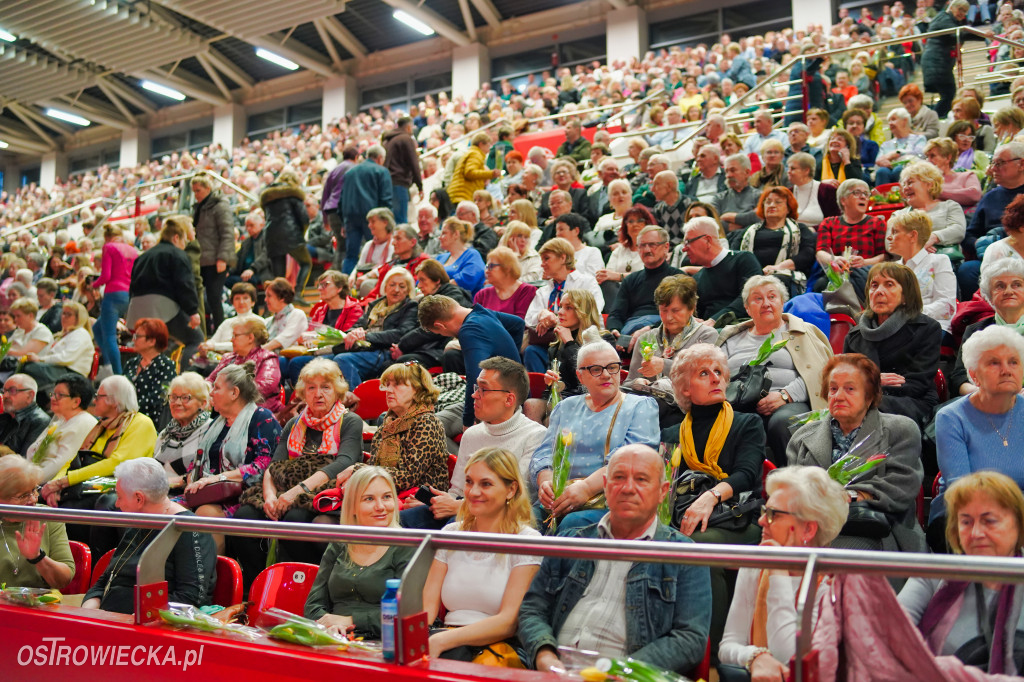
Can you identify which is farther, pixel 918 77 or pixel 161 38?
pixel 161 38

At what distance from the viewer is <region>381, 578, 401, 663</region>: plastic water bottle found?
7.19 ft

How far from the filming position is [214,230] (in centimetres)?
825

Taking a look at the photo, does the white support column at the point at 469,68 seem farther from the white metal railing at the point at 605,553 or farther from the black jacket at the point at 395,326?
the white metal railing at the point at 605,553

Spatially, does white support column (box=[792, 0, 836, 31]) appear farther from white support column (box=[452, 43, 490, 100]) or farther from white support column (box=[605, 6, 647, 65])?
white support column (box=[452, 43, 490, 100])

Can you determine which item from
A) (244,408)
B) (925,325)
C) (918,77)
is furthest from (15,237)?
(925,325)

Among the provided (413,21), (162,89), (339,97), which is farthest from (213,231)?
(162,89)

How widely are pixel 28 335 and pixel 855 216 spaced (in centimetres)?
653

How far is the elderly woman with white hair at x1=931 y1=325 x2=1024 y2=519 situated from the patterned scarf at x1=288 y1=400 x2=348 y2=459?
2662 millimetres

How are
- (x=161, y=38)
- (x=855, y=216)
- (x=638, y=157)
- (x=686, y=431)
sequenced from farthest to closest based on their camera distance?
(x=161, y=38)
(x=638, y=157)
(x=855, y=216)
(x=686, y=431)

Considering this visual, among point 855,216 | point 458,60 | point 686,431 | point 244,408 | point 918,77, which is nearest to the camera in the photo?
point 686,431

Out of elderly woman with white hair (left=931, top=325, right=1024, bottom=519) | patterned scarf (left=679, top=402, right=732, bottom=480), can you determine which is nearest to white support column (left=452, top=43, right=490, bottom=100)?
patterned scarf (left=679, top=402, right=732, bottom=480)

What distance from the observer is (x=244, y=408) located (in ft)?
15.3

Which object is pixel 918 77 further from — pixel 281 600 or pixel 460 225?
pixel 281 600

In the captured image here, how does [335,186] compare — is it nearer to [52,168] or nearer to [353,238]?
[353,238]
